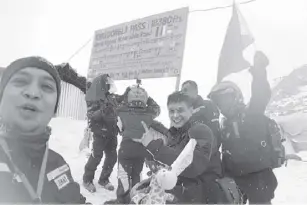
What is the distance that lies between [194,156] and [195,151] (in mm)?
39

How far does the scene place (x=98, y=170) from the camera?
19.0 ft

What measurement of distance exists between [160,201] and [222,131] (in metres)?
1.42

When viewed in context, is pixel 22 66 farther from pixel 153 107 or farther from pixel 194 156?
pixel 153 107

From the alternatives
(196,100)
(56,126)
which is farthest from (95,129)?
(56,126)

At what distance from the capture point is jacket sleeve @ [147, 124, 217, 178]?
7.07 ft

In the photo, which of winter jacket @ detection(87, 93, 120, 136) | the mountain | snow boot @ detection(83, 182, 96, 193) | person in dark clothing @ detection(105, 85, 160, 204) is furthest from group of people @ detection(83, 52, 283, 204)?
the mountain

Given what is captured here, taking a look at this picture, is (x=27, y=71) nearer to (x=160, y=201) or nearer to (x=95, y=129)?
(x=160, y=201)

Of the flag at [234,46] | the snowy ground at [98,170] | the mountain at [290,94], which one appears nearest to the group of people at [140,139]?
the snowy ground at [98,170]

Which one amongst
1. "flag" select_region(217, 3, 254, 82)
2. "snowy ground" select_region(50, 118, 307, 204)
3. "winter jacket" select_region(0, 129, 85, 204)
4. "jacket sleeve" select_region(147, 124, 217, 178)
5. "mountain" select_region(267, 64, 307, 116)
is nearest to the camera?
"winter jacket" select_region(0, 129, 85, 204)

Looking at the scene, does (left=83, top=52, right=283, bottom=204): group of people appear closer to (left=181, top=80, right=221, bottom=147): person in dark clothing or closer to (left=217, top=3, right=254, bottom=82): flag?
(left=181, top=80, right=221, bottom=147): person in dark clothing

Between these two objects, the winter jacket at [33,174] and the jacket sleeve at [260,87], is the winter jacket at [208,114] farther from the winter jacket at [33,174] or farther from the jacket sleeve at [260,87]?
the winter jacket at [33,174]

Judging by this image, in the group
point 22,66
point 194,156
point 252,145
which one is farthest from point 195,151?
point 22,66

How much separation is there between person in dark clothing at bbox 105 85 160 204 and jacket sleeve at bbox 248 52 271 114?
1603 mm

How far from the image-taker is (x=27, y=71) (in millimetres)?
1398
